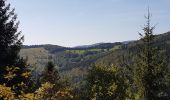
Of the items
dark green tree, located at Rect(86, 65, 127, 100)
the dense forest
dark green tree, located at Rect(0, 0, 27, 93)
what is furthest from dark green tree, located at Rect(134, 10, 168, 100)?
dark green tree, located at Rect(86, 65, 127, 100)

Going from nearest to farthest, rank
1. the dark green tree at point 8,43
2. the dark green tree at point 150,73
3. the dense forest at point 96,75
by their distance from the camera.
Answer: the dense forest at point 96,75, the dark green tree at point 8,43, the dark green tree at point 150,73

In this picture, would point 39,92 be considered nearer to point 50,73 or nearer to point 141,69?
point 141,69

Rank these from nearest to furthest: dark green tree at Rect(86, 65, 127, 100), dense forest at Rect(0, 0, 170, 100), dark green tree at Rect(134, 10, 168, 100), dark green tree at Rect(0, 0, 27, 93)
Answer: dense forest at Rect(0, 0, 170, 100) → dark green tree at Rect(0, 0, 27, 93) → dark green tree at Rect(134, 10, 168, 100) → dark green tree at Rect(86, 65, 127, 100)

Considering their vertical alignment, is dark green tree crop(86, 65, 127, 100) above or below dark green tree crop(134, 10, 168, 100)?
below

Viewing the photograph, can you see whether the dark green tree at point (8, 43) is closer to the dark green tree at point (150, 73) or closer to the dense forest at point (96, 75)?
the dense forest at point (96, 75)

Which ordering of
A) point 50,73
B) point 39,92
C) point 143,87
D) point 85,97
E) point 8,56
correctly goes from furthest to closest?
point 85,97
point 50,73
point 143,87
point 8,56
point 39,92

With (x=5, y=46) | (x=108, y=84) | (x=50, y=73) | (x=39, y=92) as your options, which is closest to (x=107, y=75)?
(x=108, y=84)

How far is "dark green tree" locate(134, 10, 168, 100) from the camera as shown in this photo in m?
34.4

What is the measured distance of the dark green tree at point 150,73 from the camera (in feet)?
113

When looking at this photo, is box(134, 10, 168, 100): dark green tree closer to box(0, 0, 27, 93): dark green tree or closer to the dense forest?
the dense forest

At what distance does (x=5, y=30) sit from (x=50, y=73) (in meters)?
33.7

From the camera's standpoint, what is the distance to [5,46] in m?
21.5

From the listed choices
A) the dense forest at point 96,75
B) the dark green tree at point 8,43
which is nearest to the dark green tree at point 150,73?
the dense forest at point 96,75

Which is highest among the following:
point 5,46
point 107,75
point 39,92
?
point 5,46
